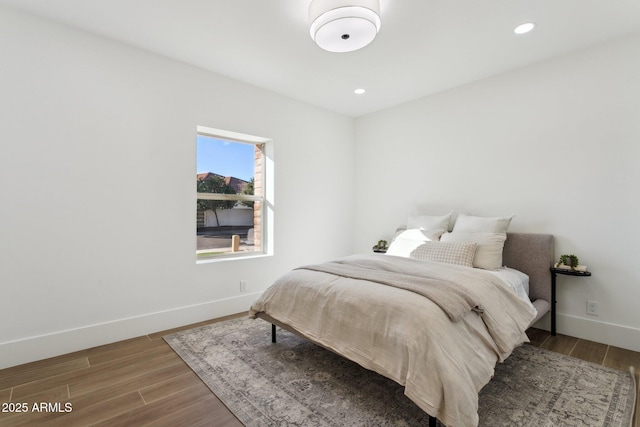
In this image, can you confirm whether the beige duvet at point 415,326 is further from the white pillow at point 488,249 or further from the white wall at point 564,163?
the white wall at point 564,163

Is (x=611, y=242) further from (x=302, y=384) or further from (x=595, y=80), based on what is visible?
(x=302, y=384)

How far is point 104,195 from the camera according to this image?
8.72 feet

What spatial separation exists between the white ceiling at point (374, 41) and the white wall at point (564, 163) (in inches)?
10.7

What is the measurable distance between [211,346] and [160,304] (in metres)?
0.76

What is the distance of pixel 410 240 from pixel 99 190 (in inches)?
117

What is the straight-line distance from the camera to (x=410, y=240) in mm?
3340

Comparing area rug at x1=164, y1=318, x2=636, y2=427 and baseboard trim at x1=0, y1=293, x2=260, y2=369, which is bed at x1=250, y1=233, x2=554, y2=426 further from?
baseboard trim at x1=0, y1=293, x2=260, y2=369

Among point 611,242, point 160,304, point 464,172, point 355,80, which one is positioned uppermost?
point 355,80

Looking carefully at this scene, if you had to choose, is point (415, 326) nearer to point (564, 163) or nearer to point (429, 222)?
point (429, 222)

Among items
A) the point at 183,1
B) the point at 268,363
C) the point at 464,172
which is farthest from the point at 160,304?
the point at 464,172

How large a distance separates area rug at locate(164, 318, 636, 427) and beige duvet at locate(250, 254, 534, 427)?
26 cm

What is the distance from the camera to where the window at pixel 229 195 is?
11.4ft

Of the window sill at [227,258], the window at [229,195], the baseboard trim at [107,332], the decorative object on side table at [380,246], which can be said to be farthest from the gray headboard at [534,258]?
the baseboard trim at [107,332]

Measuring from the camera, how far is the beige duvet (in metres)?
1.47
